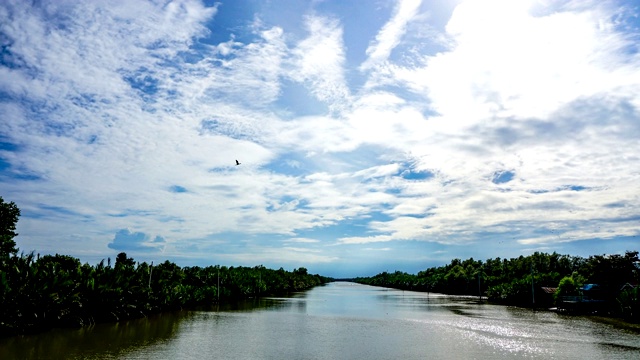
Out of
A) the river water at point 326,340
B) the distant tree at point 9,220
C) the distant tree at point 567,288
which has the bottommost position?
the river water at point 326,340

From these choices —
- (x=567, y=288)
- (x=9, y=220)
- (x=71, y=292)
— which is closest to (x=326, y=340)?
(x=71, y=292)

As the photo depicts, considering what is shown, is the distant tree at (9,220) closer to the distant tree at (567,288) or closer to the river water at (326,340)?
the river water at (326,340)

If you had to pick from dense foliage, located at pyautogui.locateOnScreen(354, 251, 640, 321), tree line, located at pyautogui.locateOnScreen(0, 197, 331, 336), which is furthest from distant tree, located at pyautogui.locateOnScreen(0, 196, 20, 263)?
dense foliage, located at pyautogui.locateOnScreen(354, 251, 640, 321)

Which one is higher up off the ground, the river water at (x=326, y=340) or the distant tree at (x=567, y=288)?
the distant tree at (x=567, y=288)

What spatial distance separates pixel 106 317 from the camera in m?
26.1

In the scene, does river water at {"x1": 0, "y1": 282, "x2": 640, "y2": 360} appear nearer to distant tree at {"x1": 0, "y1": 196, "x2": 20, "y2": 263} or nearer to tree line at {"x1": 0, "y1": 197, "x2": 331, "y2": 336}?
tree line at {"x1": 0, "y1": 197, "x2": 331, "y2": 336}

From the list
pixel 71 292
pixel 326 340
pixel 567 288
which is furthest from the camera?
pixel 567 288

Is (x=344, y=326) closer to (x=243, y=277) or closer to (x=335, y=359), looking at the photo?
(x=335, y=359)

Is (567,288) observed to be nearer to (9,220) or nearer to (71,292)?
(71,292)

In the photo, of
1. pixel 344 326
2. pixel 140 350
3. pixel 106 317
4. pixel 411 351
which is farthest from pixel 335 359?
pixel 106 317

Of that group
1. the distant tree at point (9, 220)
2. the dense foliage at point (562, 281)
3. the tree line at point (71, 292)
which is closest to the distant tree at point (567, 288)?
the dense foliage at point (562, 281)

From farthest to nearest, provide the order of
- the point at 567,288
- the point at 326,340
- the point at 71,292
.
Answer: the point at 567,288 < the point at 71,292 < the point at 326,340

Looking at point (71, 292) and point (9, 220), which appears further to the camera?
point (9, 220)

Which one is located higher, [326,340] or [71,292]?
[71,292]
